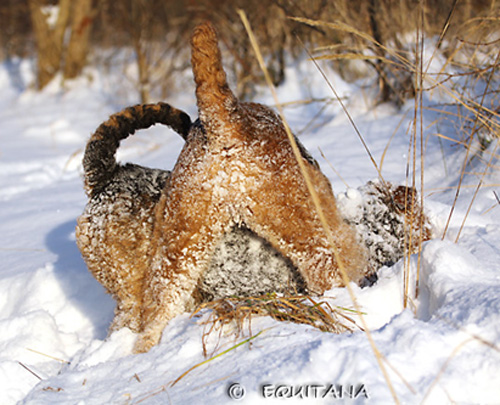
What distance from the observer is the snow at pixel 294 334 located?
1.33 m

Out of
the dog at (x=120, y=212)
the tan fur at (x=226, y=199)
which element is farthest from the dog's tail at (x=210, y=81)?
the dog at (x=120, y=212)

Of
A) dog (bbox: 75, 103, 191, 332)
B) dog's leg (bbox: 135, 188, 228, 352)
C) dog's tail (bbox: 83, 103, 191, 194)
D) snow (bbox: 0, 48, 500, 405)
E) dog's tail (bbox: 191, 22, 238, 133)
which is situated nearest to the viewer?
snow (bbox: 0, 48, 500, 405)

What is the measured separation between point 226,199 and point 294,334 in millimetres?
520

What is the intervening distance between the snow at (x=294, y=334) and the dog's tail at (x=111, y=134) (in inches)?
29.3

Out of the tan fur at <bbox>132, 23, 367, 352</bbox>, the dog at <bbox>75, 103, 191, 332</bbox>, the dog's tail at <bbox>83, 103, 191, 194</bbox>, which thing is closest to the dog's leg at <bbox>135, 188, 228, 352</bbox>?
the tan fur at <bbox>132, 23, 367, 352</bbox>

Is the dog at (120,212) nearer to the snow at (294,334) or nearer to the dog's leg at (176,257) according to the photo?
the dog's leg at (176,257)

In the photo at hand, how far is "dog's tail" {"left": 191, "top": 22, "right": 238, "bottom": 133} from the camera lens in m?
1.68

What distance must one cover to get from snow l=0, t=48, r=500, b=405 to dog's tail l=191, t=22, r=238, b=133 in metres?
0.73

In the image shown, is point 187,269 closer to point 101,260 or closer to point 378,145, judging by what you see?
point 101,260

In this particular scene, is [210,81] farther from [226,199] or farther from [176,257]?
[176,257]

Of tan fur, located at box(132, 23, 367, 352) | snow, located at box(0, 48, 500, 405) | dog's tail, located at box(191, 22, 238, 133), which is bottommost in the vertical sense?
snow, located at box(0, 48, 500, 405)

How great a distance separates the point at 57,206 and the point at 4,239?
66 cm

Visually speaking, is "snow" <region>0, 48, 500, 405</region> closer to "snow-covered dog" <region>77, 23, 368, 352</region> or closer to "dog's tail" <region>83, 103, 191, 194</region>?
"snow-covered dog" <region>77, 23, 368, 352</region>

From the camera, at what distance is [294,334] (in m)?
1.58
